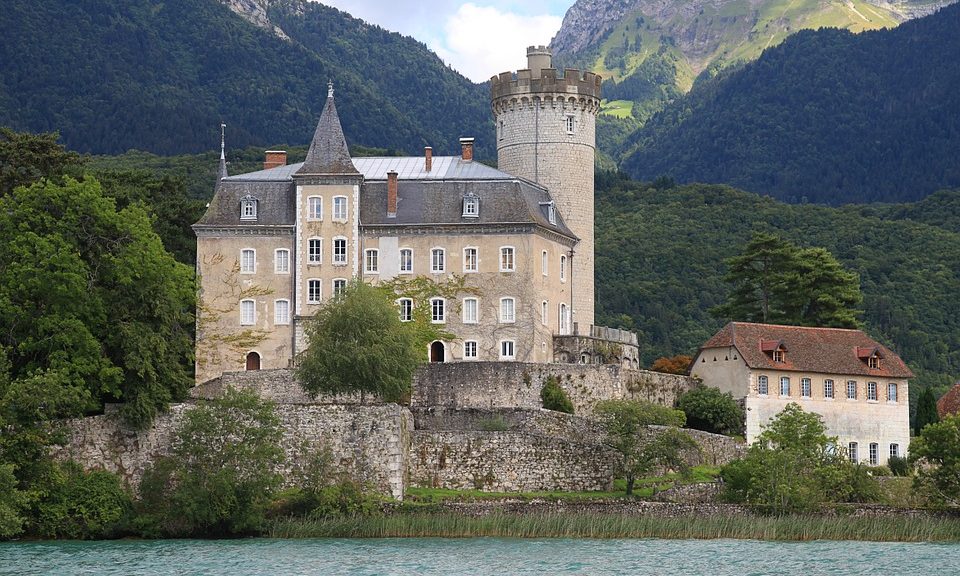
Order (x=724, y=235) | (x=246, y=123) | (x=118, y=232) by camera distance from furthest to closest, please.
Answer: (x=246, y=123) < (x=724, y=235) < (x=118, y=232)

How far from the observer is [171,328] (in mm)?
54625

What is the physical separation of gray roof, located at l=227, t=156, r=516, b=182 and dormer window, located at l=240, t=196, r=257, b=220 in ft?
3.67

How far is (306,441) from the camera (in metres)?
52.5

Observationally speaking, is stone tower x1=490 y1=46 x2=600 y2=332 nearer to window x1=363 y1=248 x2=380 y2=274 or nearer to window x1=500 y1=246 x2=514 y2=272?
window x1=500 y1=246 x2=514 y2=272

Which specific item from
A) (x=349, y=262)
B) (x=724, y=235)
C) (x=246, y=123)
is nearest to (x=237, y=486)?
(x=349, y=262)

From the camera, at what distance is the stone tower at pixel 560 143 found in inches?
2790

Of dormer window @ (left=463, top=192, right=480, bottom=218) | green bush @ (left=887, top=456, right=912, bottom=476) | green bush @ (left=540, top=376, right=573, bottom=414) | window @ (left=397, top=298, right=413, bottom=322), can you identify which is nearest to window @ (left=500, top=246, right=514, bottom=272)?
dormer window @ (left=463, top=192, right=480, bottom=218)

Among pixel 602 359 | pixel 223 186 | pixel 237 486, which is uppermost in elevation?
pixel 223 186

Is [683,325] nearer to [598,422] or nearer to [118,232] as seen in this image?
[598,422]

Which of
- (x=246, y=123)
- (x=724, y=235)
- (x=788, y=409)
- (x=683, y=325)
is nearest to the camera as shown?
(x=788, y=409)

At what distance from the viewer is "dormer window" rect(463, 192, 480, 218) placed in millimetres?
66438

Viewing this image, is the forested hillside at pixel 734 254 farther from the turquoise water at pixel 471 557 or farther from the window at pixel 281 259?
the turquoise water at pixel 471 557

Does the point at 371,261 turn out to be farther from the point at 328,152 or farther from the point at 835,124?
the point at 835,124

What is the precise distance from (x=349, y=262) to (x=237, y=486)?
17.9m
